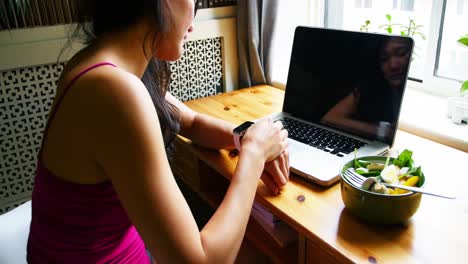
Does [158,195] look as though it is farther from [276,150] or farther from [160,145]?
[276,150]

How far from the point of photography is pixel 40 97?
1352 mm

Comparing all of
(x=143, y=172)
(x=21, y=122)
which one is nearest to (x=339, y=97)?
(x=143, y=172)

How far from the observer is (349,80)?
1.09 m

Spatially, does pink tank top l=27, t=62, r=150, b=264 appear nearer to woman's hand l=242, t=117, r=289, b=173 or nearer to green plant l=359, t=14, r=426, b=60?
woman's hand l=242, t=117, r=289, b=173

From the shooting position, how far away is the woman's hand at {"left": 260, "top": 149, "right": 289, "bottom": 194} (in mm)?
874

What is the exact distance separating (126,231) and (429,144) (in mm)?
786

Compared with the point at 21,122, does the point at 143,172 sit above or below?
above

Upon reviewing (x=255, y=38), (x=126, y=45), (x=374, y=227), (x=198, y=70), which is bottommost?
(x=374, y=227)

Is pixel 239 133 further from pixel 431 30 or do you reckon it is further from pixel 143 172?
pixel 431 30

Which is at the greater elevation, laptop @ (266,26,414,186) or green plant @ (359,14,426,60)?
green plant @ (359,14,426,60)

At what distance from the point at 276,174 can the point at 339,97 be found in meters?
0.36

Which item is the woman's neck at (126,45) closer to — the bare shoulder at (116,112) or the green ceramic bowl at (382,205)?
the bare shoulder at (116,112)

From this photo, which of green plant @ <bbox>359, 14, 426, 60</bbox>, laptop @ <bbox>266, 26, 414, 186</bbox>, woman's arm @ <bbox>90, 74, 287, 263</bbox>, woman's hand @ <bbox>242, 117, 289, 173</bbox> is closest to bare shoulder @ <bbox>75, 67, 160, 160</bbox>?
woman's arm @ <bbox>90, 74, 287, 263</bbox>

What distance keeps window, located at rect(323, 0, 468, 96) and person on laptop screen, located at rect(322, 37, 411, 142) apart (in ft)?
1.56
